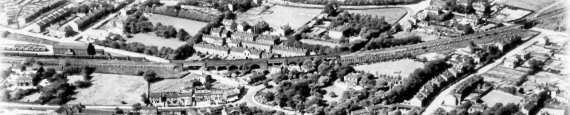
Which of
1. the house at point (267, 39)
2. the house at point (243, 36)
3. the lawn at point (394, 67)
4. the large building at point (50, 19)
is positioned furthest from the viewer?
the large building at point (50, 19)

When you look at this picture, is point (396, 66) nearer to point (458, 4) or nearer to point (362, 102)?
point (362, 102)

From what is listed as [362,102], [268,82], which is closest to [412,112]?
[362,102]

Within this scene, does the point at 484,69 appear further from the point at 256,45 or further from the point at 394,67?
the point at 256,45

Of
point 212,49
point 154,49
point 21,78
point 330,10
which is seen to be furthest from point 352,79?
point 21,78

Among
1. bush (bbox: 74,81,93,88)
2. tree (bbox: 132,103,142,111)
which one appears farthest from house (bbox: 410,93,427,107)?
Result: bush (bbox: 74,81,93,88)

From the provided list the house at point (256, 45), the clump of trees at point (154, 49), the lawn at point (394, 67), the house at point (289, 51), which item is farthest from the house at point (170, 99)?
the lawn at point (394, 67)

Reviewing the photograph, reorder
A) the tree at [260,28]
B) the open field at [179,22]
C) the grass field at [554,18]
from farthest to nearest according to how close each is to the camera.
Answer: the open field at [179,22] < the tree at [260,28] < the grass field at [554,18]

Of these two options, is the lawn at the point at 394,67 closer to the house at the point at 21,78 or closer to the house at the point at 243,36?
the house at the point at 243,36
